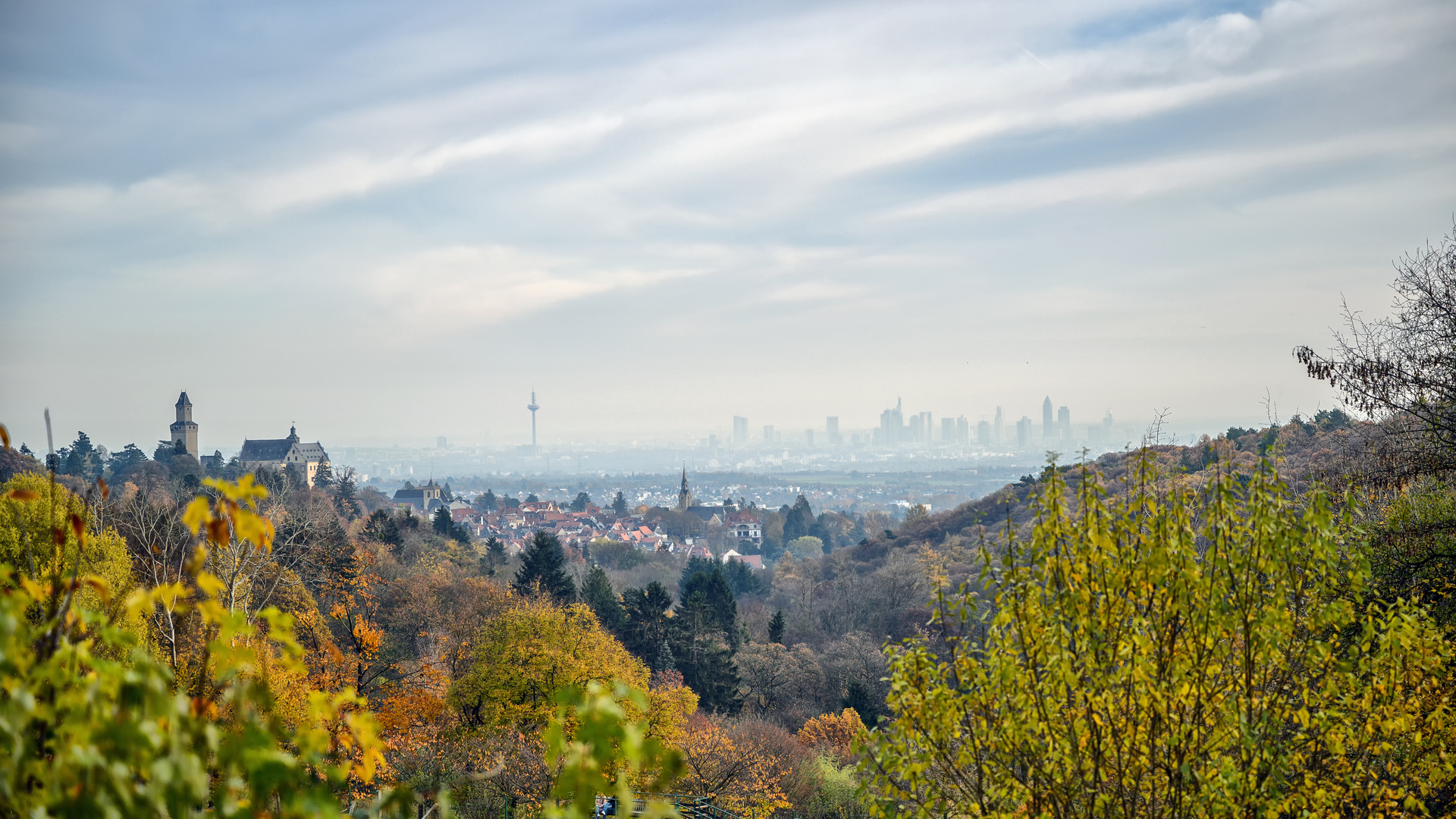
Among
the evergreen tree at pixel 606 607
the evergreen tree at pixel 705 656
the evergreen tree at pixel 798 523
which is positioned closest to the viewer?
the evergreen tree at pixel 705 656

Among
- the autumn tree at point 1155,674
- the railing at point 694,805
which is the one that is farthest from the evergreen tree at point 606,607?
the autumn tree at point 1155,674

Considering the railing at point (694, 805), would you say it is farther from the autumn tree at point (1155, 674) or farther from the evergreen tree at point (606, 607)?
the evergreen tree at point (606, 607)

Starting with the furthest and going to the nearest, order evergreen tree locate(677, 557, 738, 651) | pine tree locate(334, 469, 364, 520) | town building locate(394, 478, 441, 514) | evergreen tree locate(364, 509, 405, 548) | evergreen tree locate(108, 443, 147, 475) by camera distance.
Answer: town building locate(394, 478, 441, 514) → evergreen tree locate(108, 443, 147, 475) → pine tree locate(334, 469, 364, 520) → evergreen tree locate(364, 509, 405, 548) → evergreen tree locate(677, 557, 738, 651)

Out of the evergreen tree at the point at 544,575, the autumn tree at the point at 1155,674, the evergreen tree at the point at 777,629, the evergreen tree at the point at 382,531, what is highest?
the autumn tree at the point at 1155,674

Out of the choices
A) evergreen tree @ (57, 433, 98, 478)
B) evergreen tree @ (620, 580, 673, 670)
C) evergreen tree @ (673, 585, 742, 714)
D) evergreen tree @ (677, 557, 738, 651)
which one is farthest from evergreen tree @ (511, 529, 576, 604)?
evergreen tree @ (57, 433, 98, 478)

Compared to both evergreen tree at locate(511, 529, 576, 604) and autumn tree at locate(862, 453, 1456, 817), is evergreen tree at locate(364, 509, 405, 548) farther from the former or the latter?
autumn tree at locate(862, 453, 1456, 817)

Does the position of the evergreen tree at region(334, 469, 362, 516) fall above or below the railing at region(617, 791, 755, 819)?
above
